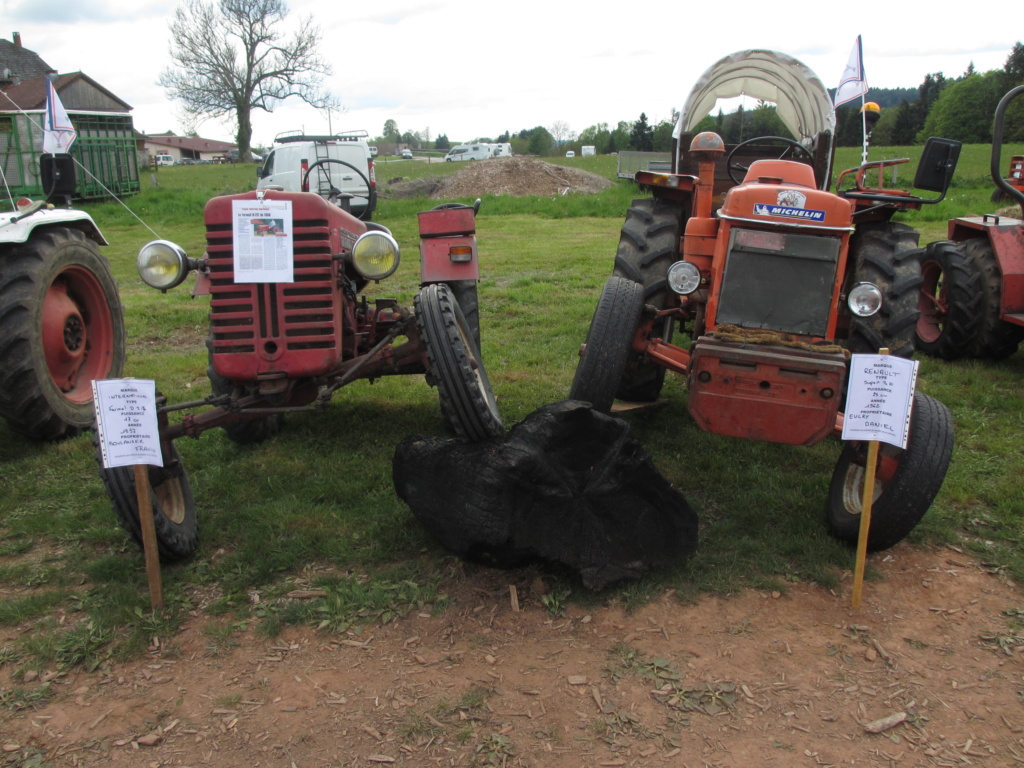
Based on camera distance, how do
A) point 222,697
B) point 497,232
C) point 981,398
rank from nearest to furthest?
point 222,697 < point 981,398 < point 497,232

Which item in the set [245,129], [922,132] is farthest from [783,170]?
[922,132]

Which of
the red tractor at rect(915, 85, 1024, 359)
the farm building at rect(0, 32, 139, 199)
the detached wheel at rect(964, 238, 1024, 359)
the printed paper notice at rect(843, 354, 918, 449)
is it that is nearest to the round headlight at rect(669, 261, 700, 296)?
the printed paper notice at rect(843, 354, 918, 449)

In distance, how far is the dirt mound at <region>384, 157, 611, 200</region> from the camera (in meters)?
23.1

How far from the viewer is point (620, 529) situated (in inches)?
127

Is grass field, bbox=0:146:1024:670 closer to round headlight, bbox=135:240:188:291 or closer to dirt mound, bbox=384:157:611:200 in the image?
round headlight, bbox=135:240:188:291

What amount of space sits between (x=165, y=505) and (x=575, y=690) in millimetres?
2099

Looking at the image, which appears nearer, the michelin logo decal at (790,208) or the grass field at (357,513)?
the grass field at (357,513)

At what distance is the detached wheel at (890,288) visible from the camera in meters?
4.34

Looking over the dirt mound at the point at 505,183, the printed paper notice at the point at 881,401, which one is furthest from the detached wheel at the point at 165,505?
the dirt mound at the point at 505,183

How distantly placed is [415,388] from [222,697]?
332cm

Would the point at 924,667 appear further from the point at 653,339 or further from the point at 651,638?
the point at 653,339

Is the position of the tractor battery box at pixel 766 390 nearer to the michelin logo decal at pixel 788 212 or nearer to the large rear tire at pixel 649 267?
the michelin logo decal at pixel 788 212

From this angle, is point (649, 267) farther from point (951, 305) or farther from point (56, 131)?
point (56, 131)

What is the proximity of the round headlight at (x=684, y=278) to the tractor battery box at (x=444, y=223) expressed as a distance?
1350 millimetres
